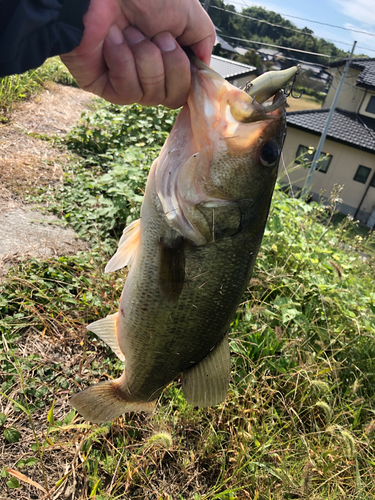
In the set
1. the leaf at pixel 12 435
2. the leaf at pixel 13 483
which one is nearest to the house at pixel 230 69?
the leaf at pixel 12 435

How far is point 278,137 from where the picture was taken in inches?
59.4

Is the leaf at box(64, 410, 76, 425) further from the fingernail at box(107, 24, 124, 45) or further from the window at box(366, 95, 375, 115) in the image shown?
the window at box(366, 95, 375, 115)

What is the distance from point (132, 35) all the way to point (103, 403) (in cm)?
177

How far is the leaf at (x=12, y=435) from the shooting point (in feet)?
6.79

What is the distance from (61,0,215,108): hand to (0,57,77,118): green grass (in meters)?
3.79

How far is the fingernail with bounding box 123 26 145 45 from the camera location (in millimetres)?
1440

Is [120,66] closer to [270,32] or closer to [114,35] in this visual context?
[114,35]

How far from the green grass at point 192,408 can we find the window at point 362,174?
21.6 m

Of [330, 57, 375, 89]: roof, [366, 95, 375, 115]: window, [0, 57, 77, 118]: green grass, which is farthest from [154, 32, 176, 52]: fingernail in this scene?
[366, 95, 375, 115]: window

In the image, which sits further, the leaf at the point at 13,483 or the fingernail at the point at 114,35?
the leaf at the point at 13,483

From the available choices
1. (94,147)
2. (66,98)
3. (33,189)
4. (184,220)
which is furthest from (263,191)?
(66,98)

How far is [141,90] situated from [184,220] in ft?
2.03

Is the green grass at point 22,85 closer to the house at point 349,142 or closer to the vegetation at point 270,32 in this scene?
the house at point 349,142

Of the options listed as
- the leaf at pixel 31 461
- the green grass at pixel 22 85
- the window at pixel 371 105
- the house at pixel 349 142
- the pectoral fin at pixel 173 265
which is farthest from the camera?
the window at pixel 371 105
